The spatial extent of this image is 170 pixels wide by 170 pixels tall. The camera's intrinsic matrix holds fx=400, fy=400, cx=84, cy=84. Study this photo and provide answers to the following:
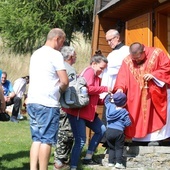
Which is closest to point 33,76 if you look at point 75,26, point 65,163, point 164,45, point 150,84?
point 65,163

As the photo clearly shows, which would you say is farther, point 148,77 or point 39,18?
point 39,18

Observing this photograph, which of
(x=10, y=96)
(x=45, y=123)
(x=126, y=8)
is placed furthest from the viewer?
(x=10, y=96)

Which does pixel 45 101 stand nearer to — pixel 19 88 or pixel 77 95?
pixel 77 95

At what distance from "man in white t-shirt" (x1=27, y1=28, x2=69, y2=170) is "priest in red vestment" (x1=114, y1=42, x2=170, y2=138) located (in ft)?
5.20

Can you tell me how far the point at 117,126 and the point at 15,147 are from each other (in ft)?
8.06

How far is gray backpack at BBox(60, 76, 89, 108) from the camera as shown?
507 centimetres

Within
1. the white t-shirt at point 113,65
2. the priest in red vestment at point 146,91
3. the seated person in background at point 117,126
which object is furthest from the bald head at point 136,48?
the white t-shirt at point 113,65

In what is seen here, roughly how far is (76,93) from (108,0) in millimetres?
3490

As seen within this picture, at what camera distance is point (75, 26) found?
930 inches

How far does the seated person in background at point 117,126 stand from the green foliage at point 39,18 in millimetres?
16517

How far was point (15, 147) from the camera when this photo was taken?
7316 millimetres

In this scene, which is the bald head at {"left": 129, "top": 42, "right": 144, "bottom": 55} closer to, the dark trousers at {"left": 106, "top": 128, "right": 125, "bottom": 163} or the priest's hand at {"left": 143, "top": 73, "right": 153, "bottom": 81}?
the priest's hand at {"left": 143, "top": 73, "right": 153, "bottom": 81}

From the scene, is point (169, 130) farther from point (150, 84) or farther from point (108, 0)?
point (108, 0)

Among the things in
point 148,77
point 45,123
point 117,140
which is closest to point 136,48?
point 148,77
